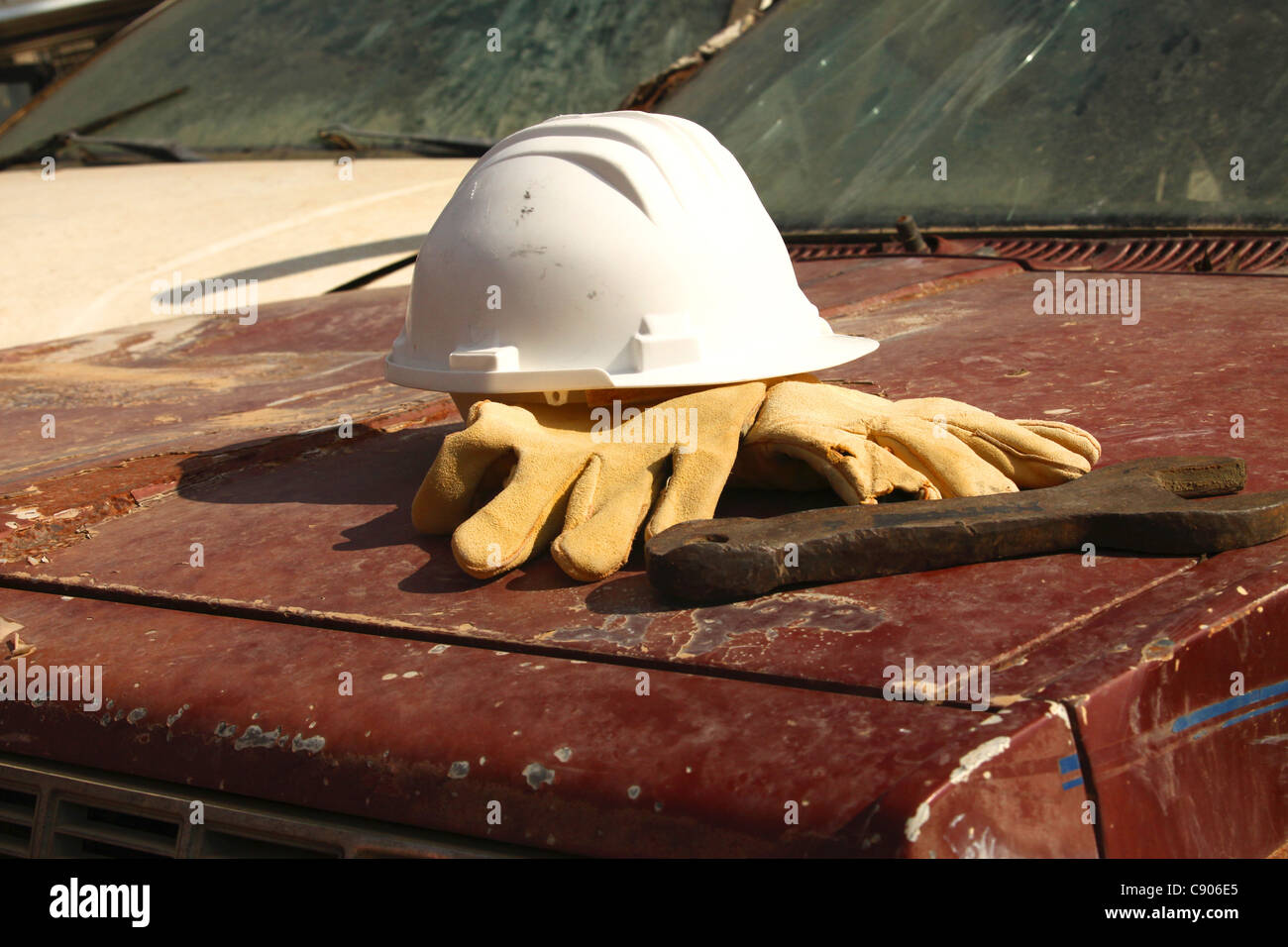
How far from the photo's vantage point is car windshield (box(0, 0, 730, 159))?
4918 millimetres

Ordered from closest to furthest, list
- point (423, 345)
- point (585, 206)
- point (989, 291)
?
point (585, 206) → point (423, 345) → point (989, 291)

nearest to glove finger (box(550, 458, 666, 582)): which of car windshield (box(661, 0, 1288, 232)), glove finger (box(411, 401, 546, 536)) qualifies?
glove finger (box(411, 401, 546, 536))

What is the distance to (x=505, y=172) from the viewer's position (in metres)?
1.75

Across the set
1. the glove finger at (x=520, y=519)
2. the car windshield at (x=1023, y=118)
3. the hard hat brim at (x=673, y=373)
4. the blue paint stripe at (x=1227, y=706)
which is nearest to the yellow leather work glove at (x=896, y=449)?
→ the hard hat brim at (x=673, y=373)

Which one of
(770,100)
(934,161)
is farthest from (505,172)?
(770,100)

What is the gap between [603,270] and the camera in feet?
5.45

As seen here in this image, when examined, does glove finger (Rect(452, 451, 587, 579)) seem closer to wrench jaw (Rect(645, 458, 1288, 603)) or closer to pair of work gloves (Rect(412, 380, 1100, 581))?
pair of work gloves (Rect(412, 380, 1100, 581))

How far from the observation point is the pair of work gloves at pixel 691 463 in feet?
4.67

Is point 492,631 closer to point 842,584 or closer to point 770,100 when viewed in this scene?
point 842,584

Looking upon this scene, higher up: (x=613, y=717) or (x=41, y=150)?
(x=41, y=150)

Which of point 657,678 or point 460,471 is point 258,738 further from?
point 460,471

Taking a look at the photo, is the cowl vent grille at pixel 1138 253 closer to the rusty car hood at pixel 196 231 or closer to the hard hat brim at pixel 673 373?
the hard hat brim at pixel 673 373

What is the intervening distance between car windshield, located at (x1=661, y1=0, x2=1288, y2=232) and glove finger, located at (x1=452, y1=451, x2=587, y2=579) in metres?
2.00
